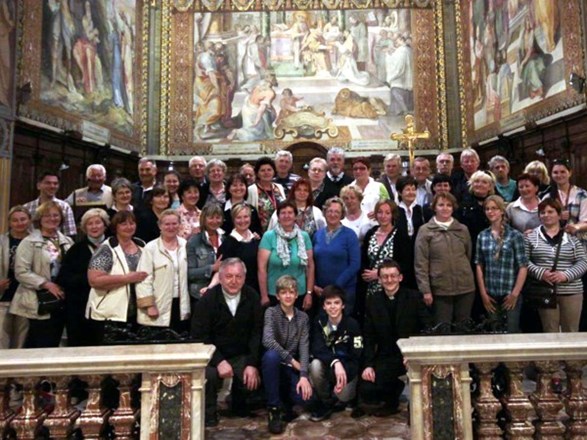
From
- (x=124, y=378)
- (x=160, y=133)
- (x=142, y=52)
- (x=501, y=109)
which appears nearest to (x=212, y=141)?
(x=160, y=133)

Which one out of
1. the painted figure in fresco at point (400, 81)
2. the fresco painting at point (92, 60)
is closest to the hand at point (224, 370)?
the fresco painting at point (92, 60)

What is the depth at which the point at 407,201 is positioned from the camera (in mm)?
4852

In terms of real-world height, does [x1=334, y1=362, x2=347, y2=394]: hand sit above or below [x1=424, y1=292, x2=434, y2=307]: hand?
below

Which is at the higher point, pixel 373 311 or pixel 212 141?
pixel 212 141

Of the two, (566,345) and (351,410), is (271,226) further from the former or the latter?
(566,345)

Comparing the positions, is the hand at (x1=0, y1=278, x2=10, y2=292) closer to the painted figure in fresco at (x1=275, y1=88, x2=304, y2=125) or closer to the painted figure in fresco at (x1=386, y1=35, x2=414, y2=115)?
the painted figure in fresco at (x1=275, y1=88, x2=304, y2=125)

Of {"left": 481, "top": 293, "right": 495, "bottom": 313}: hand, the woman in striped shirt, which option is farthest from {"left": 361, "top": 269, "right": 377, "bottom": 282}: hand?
the woman in striped shirt

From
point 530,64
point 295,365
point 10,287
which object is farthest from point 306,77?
point 295,365

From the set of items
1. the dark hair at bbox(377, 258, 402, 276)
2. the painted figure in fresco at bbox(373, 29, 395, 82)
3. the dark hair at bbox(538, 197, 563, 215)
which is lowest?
the dark hair at bbox(377, 258, 402, 276)

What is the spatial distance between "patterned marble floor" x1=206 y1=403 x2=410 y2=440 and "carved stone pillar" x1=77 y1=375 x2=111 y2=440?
953mm

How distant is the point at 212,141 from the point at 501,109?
23.3ft

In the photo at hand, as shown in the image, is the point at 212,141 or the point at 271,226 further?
the point at 212,141

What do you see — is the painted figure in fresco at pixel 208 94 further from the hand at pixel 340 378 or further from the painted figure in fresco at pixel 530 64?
the hand at pixel 340 378

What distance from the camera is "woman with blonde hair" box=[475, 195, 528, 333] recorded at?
411 cm
